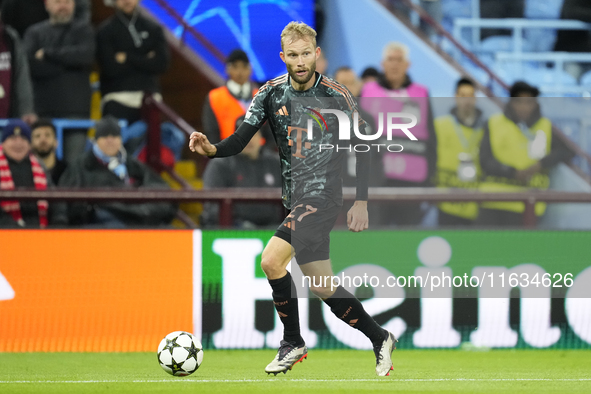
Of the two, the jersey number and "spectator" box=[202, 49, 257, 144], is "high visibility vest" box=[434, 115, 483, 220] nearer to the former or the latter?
"spectator" box=[202, 49, 257, 144]

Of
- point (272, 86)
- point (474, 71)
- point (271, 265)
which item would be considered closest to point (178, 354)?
point (271, 265)

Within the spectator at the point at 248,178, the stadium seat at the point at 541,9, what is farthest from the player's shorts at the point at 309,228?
the stadium seat at the point at 541,9

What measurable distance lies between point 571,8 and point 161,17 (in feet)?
18.7

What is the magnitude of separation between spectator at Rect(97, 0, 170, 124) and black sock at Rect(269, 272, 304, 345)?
4.38 meters

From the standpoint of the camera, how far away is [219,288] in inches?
318

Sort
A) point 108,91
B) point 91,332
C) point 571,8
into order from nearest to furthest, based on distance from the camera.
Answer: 1. point 91,332
2. point 108,91
3. point 571,8

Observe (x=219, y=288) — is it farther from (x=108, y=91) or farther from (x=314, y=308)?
(x=108, y=91)

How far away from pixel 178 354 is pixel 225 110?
3.76 meters

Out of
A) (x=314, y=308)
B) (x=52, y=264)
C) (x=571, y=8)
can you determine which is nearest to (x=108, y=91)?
(x=52, y=264)

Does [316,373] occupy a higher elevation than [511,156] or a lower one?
lower

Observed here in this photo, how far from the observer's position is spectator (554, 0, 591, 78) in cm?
1319

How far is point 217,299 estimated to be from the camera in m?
8.06

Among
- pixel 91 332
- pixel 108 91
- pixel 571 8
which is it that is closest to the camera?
pixel 91 332

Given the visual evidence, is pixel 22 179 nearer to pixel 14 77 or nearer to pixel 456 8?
pixel 14 77
